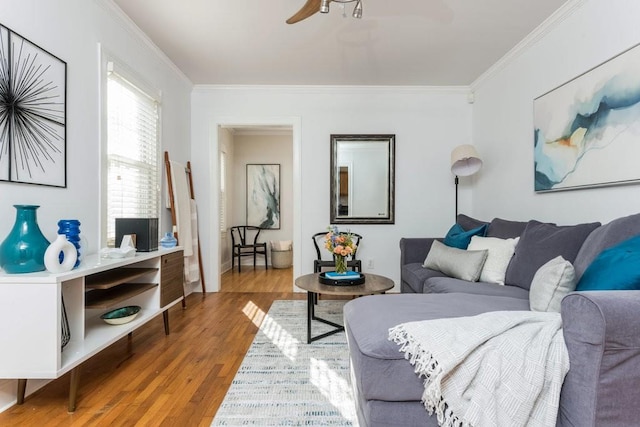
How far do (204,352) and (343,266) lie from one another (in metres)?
1.22

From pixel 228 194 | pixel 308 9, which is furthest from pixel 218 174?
pixel 308 9

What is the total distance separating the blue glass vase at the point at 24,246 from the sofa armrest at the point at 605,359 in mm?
2277

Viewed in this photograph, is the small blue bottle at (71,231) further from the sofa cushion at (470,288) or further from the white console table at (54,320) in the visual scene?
the sofa cushion at (470,288)

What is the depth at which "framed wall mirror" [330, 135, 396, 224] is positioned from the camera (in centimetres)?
421

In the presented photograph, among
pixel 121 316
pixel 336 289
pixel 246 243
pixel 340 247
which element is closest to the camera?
pixel 121 316

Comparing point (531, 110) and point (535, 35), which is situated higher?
point (535, 35)

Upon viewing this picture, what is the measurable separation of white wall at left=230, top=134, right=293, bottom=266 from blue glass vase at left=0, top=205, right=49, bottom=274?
468 centimetres

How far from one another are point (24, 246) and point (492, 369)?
2.09m

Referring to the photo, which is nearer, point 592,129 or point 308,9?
point 308,9

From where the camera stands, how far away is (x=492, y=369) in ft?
3.63

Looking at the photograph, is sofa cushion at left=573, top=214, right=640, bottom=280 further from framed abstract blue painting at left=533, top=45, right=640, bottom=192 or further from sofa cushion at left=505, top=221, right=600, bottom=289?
framed abstract blue painting at left=533, top=45, right=640, bottom=192

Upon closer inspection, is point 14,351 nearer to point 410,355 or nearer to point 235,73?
point 410,355

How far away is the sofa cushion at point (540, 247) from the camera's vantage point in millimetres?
2080

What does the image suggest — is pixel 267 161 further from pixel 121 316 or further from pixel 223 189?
pixel 121 316
